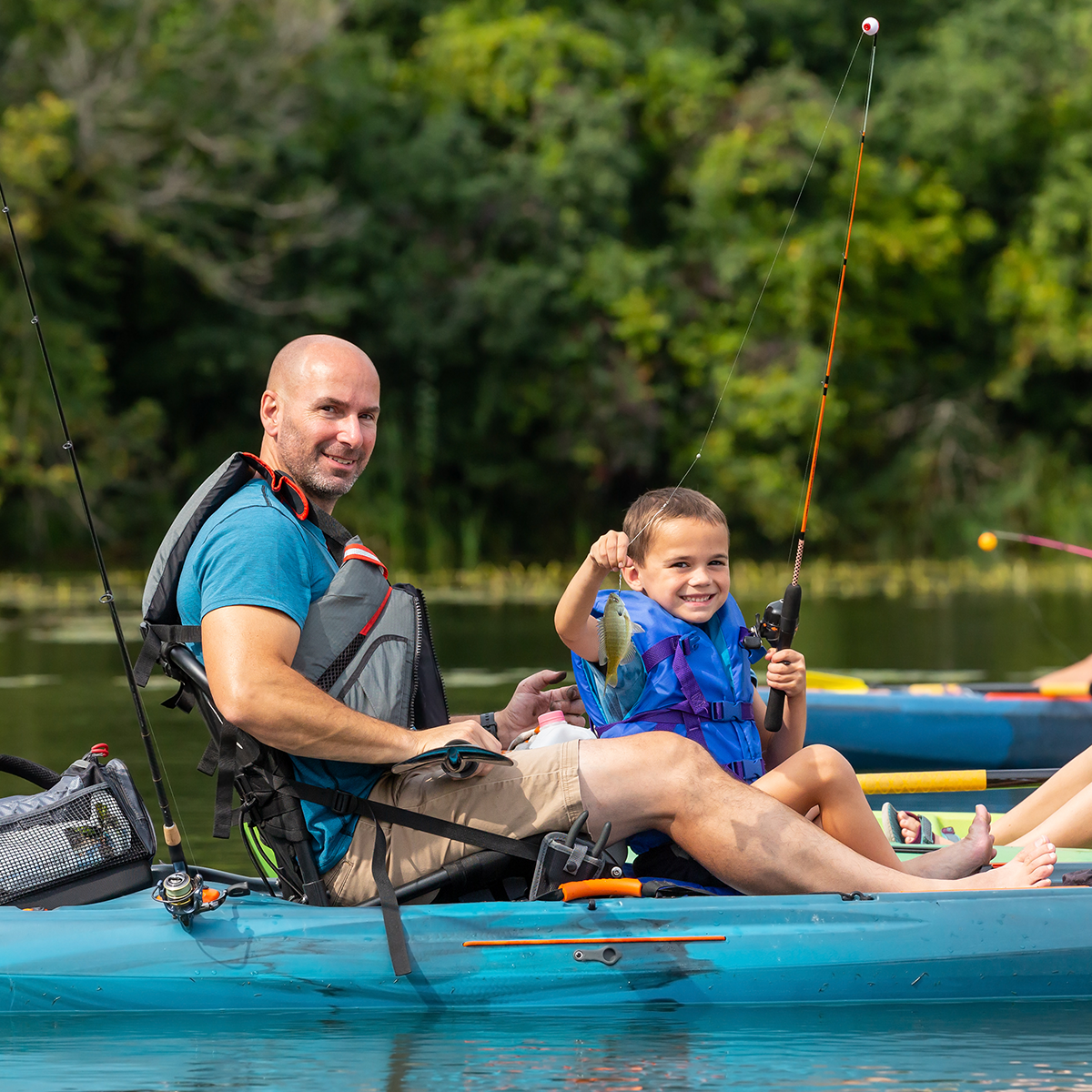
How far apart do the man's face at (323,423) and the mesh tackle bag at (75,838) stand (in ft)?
2.37

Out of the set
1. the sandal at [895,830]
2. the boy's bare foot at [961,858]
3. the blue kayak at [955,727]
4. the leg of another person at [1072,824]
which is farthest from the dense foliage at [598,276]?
the boy's bare foot at [961,858]

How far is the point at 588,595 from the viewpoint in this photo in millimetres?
3334

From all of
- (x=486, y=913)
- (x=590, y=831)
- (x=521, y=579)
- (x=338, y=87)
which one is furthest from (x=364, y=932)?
(x=338, y=87)

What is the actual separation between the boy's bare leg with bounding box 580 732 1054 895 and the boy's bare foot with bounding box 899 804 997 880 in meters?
0.44

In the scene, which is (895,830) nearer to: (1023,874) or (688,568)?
(1023,874)

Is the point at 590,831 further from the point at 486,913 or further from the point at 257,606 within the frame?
the point at 257,606

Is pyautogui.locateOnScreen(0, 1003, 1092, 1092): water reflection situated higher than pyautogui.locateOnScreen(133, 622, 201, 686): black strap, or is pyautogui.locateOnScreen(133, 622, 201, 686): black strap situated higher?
pyautogui.locateOnScreen(133, 622, 201, 686): black strap

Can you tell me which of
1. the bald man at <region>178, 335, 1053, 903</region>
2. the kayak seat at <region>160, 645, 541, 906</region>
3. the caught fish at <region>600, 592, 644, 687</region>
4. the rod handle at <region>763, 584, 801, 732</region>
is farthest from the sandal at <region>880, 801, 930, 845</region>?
the kayak seat at <region>160, 645, 541, 906</region>

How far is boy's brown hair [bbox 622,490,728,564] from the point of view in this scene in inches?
138

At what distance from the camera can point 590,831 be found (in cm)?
326

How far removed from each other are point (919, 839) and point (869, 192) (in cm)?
1644

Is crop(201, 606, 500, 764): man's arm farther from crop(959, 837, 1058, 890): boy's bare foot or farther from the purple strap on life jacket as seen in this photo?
crop(959, 837, 1058, 890): boy's bare foot

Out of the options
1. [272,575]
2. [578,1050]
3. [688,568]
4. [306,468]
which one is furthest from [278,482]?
[578,1050]

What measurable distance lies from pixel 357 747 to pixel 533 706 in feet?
2.74
